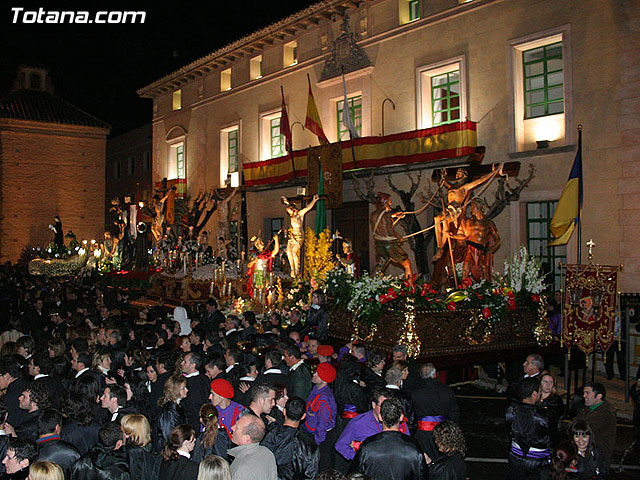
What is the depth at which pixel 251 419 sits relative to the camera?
4.86m

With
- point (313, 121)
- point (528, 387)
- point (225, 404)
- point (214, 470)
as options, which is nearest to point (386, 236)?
point (313, 121)

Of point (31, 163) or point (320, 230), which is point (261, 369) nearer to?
point (320, 230)

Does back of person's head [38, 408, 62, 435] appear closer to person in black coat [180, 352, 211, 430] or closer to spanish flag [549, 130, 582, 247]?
person in black coat [180, 352, 211, 430]

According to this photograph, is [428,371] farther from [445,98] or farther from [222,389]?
[445,98]

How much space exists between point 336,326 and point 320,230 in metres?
5.00

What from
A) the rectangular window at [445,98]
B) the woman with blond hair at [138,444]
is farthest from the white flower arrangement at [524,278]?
the woman with blond hair at [138,444]

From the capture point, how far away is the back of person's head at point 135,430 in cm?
524

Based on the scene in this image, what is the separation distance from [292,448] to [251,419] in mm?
793

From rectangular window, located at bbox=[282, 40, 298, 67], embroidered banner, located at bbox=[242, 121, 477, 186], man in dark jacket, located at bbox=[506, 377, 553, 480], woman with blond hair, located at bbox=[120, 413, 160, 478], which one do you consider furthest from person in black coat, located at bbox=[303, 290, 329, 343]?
rectangular window, located at bbox=[282, 40, 298, 67]

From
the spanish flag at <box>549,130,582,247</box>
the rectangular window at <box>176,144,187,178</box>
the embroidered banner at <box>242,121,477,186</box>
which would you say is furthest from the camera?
the rectangular window at <box>176,144,187,178</box>

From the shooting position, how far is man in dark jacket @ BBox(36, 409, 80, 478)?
5114 mm

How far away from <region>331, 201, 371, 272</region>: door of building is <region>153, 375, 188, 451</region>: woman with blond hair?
56.3ft

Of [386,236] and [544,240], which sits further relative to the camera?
[544,240]

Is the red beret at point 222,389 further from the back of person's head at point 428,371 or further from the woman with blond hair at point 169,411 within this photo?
the back of person's head at point 428,371
